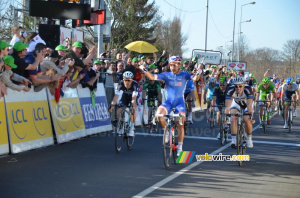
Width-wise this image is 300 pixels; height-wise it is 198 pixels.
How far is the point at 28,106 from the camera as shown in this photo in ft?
34.6

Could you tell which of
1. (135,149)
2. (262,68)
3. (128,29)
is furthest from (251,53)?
(135,149)

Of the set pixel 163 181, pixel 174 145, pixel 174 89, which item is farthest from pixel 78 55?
pixel 163 181

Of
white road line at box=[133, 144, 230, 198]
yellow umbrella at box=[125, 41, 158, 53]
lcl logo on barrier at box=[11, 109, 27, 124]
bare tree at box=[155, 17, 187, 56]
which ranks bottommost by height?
white road line at box=[133, 144, 230, 198]

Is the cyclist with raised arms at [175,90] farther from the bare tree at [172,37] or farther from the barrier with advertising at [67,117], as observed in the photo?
the bare tree at [172,37]

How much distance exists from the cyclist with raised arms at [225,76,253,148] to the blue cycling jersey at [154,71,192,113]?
1.31 metres

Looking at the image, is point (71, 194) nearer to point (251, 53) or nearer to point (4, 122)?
point (4, 122)

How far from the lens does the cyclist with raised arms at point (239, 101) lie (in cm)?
1012

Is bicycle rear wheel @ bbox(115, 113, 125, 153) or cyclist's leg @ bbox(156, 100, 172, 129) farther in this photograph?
bicycle rear wheel @ bbox(115, 113, 125, 153)

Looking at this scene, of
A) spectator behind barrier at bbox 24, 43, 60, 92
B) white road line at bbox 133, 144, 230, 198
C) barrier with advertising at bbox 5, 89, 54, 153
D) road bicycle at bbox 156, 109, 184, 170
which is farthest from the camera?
spectator behind barrier at bbox 24, 43, 60, 92

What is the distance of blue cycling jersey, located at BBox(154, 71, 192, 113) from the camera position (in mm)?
A: 9633

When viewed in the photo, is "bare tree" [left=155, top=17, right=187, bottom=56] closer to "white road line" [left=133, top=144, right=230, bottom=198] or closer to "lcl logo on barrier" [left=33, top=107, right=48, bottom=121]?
"lcl logo on barrier" [left=33, top=107, right=48, bottom=121]

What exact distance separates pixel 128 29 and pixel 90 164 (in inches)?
1250

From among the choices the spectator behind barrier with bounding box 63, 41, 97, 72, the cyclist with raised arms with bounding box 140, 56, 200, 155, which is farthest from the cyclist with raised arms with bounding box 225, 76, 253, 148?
the spectator behind barrier with bounding box 63, 41, 97, 72

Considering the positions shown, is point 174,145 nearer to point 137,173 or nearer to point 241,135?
point 137,173
